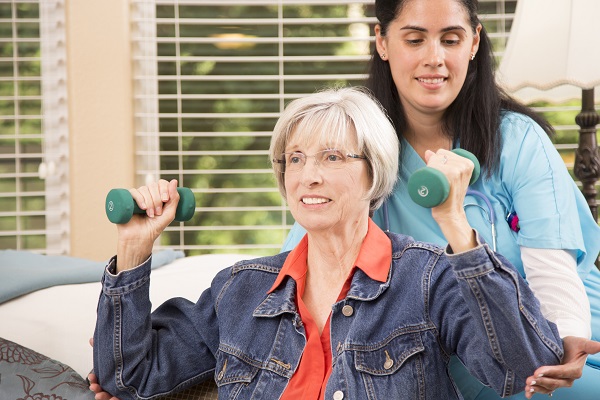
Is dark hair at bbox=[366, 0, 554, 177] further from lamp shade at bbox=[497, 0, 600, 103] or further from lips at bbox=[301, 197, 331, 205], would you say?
lips at bbox=[301, 197, 331, 205]

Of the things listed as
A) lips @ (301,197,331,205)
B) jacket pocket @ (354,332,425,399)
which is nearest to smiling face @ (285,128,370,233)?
lips @ (301,197,331,205)

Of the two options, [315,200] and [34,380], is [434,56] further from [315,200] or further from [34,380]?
[34,380]

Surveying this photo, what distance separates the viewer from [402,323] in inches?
63.9

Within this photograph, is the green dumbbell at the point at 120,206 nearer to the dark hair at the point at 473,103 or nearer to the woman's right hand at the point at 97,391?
the woman's right hand at the point at 97,391

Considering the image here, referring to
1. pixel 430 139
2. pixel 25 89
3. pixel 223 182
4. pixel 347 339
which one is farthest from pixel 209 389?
pixel 25 89

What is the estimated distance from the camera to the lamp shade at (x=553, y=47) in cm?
246

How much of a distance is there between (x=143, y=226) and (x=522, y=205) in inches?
34.1

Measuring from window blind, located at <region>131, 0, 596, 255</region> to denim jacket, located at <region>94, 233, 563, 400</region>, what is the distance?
1.95 metres

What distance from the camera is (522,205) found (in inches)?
76.7

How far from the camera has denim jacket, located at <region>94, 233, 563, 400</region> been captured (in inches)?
55.6

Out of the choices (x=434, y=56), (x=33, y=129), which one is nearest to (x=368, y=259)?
(x=434, y=56)

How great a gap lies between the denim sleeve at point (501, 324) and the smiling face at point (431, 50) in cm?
71

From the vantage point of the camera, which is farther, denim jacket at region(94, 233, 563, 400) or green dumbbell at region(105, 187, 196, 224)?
green dumbbell at region(105, 187, 196, 224)

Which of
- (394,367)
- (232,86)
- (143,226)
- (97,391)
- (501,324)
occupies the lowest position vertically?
(97,391)
